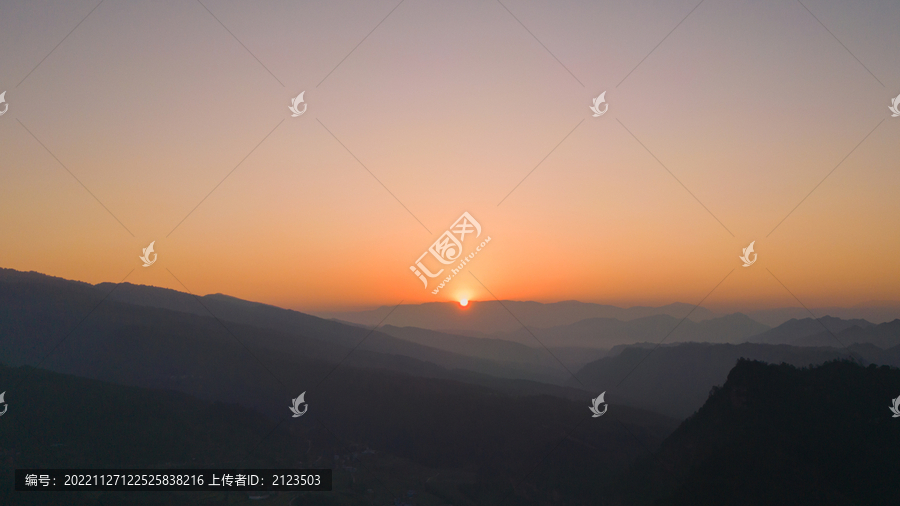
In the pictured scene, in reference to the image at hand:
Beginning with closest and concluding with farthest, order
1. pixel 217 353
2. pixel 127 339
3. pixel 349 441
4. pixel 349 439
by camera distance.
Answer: pixel 349 441, pixel 349 439, pixel 127 339, pixel 217 353

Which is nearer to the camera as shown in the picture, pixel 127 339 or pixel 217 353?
pixel 127 339

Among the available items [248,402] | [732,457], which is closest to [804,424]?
[732,457]

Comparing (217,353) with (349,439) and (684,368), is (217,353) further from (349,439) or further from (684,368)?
(684,368)

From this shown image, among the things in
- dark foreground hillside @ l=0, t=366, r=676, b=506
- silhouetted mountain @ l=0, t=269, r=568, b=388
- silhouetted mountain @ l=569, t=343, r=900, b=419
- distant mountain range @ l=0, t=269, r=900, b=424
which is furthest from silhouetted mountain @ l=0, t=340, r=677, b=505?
silhouetted mountain @ l=569, t=343, r=900, b=419

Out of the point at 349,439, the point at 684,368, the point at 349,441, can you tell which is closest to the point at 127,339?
the point at 349,439

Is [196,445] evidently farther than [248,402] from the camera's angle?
No

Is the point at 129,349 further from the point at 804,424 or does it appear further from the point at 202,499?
the point at 804,424
